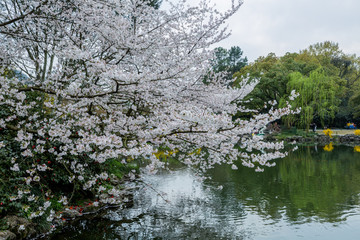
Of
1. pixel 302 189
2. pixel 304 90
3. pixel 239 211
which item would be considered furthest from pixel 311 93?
pixel 239 211

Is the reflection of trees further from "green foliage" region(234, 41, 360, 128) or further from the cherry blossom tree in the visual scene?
"green foliage" region(234, 41, 360, 128)

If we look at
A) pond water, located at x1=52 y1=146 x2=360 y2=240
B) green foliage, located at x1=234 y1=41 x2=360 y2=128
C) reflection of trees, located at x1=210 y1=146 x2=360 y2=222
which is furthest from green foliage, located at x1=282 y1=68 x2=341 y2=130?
pond water, located at x1=52 y1=146 x2=360 y2=240

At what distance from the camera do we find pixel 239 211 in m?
6.00

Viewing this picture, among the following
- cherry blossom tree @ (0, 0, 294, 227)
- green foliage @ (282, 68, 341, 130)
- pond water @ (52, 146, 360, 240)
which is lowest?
pond water @ (52, 146, 360, 240)

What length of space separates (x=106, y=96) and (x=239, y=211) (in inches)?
152

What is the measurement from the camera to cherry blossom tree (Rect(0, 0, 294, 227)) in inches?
139

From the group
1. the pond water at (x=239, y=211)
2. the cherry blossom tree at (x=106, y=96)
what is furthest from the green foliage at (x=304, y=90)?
the cherry blossom tree at (x=106, y=96)

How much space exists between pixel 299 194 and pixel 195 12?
538 centimetres

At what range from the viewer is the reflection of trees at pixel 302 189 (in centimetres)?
600

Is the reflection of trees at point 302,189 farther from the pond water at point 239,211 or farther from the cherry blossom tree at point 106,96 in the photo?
the cherry blossom tree at point 106,96

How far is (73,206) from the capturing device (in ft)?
17.8

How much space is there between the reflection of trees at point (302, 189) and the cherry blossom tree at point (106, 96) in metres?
2.28

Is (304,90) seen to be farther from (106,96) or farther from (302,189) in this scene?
(106,96)

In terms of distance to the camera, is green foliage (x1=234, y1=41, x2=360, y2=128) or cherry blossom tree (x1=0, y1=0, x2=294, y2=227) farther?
green foliage (x1=234, y1=41, x2=360, y2=128)
